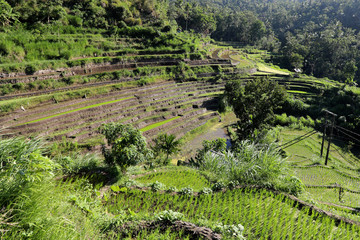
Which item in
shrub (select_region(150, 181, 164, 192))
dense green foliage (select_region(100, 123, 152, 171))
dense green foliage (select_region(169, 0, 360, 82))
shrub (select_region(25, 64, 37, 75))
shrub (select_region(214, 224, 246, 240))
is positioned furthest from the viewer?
Answer: dense green foliage (select_region(169, 0, 360, 82))

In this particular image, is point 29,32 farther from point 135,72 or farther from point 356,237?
point 356,237

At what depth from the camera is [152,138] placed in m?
18.3

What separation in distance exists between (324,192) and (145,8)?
129 ft

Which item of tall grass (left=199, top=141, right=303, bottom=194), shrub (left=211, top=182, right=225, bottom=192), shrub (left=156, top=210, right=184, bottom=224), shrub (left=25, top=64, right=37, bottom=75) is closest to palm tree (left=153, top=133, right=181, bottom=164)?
tall grass (left=199, top=141, right=303, bottom=194)

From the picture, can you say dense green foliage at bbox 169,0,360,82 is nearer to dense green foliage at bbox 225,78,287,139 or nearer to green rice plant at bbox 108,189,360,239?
dense green foliage at bbox 225,78,287,139

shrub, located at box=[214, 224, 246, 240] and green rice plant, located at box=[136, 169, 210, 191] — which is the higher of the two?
shrub, located at box=[214, 224, 246, 240]

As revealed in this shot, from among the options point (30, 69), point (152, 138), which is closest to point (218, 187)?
point (152, 138)

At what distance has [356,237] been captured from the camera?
16.3ft

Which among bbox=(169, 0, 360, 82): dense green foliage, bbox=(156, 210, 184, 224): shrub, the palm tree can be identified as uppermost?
bbox=(169, 0, 360, 82): dense green foliage

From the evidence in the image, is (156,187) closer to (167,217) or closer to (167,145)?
(167,217)

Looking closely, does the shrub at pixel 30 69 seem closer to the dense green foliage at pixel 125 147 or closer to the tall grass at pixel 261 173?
the dense green foliage at pixel 125 147

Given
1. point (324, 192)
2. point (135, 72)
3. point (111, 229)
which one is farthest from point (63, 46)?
point (324, 192)

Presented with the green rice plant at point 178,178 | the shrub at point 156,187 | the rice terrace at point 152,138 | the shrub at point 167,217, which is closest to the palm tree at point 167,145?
the rice terrace at point 152,138

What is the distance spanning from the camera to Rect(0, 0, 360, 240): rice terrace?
14.0 ft
